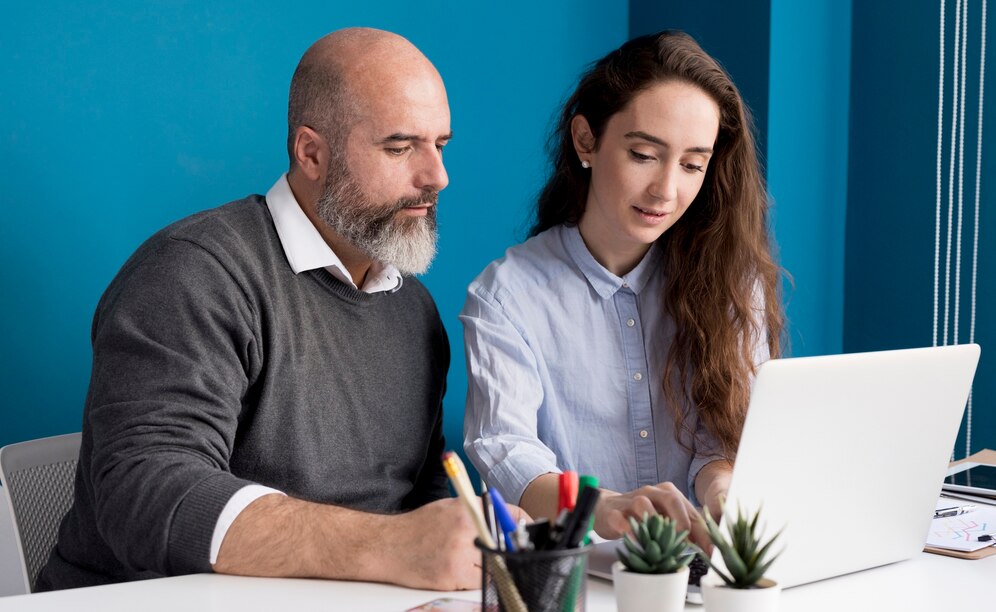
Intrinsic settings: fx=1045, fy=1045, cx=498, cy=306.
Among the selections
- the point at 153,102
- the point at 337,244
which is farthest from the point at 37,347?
the point at 337,244

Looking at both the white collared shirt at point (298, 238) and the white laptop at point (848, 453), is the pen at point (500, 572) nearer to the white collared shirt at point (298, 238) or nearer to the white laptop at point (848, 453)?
the white laptop at point (848, 453)

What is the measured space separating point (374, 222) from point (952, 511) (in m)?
0.98

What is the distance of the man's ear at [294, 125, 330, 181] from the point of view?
5.63 ft

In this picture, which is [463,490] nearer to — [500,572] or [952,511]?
[500,572]

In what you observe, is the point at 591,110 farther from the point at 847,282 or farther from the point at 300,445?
the point at 847,282

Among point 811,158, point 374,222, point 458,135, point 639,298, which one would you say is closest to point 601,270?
point 639,298

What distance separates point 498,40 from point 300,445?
1.53 meters

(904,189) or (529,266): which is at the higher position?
(904,189)

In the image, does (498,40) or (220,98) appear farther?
(498,40)

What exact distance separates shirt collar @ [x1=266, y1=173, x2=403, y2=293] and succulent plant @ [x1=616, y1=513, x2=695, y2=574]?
0.85m

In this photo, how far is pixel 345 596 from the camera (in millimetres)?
1096

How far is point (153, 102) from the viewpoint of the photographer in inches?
83.1

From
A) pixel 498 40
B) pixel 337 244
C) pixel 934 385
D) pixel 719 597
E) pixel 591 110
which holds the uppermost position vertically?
pixel 498 40

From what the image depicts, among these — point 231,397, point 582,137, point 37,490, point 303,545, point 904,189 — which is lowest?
point 37,490
